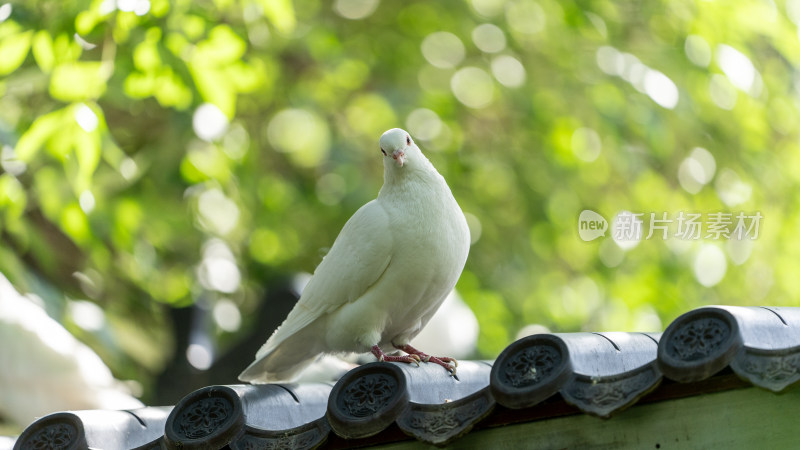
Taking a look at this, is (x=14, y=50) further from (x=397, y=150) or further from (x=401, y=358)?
(x=401, y=358)

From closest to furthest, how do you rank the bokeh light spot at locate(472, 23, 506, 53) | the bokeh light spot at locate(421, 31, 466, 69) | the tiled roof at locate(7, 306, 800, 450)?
1. the tiled roof at locate(7, 306, 800, 450)
2. the bokeh light spot at locate(472, 23, 506, 53)
3. the bokeh light spot at locate(421, 31, 466, 69)

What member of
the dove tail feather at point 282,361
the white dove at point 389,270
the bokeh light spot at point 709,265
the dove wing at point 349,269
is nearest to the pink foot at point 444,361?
the white dove at point 389,270

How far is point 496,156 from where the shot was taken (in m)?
7.30

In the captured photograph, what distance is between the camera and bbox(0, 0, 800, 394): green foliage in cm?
616

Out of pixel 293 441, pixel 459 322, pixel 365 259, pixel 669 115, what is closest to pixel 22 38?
pixel 365 259

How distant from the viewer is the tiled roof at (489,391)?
194cm

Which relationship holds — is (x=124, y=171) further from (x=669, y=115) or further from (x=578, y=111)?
(x=669, y=115)

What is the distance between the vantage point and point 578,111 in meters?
6.89

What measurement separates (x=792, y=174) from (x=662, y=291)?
155 cm

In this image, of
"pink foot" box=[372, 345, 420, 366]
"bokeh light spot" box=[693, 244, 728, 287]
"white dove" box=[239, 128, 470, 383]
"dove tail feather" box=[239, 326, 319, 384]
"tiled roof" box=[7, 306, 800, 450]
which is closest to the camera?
"tiled roof" box=[7, 306, 800, 450]

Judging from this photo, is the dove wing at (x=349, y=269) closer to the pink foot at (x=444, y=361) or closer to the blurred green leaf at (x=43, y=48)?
the pink foot at (x=444, y=361)

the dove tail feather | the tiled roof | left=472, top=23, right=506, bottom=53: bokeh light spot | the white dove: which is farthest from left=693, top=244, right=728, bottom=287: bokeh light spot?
the tiled roof

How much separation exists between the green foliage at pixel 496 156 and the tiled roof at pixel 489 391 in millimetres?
3059

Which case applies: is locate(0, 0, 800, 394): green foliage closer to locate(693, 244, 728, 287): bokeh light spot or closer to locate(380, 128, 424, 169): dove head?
locate(693, 244, 728, 287): bokeh light spot
